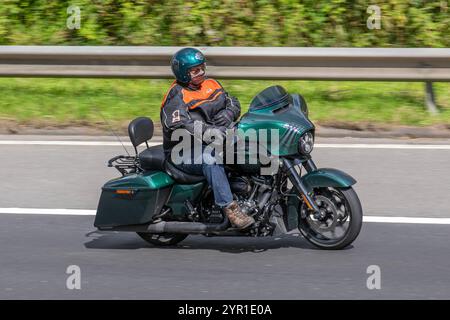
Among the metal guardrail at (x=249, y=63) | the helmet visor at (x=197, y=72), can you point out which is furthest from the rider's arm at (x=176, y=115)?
the metal guardrail at (x=249, y=63)

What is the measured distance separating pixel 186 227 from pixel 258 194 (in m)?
0.58

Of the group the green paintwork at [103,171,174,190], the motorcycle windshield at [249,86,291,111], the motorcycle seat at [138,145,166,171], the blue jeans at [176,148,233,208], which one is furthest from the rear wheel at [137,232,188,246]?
the motorcycle windshield at [249,86,291,111]

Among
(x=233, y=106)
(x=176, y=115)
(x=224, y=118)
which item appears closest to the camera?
(x=176, y=115)

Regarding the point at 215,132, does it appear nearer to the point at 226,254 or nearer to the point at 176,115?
the point at 176,115

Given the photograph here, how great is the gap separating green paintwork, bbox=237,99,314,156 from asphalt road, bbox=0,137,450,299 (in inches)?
31.1

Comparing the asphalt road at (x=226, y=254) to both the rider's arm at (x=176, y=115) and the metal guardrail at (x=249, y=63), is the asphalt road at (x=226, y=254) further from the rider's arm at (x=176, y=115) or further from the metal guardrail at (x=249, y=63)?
the metal guardrail at (x=249, y=63)

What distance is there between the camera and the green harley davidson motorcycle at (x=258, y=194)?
284 inches

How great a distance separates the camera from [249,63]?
11602mm

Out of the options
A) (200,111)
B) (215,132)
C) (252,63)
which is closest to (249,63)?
(252,63)

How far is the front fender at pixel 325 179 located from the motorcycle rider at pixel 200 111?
0.48 m
